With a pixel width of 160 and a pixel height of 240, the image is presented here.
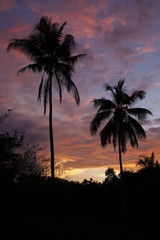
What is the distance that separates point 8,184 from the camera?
1778cm

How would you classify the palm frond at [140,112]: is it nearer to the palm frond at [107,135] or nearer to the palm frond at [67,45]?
the palm frond at [107,135]

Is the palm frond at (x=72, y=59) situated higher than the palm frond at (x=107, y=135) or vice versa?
the palm frond at (x=72, y=59)

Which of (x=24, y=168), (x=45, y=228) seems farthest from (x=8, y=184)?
(x=24, y=168)

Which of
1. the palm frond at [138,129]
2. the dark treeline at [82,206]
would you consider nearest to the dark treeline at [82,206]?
the dark treeline at [82,206]

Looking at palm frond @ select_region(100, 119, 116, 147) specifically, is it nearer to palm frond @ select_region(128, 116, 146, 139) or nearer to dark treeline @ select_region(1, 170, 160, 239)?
palm frond @ select_region(128, 116, 146, 139)

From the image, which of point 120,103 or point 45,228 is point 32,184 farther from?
point 120,103

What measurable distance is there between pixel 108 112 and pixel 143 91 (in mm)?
3865

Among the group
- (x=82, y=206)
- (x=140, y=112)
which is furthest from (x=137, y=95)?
(x=82, y=206)

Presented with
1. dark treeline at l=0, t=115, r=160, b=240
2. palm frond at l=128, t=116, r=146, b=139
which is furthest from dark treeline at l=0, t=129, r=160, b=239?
palm frond at l=128, t=116, r=146, b=139

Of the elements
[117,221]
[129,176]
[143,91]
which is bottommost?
[117,221]

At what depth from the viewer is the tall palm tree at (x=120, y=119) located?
27.2m

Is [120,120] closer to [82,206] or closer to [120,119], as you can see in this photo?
[120,119]

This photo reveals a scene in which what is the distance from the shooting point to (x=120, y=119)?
90.9 feet

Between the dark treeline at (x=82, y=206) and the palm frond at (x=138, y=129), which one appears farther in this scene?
the palm frond at (x=138, y=129)
